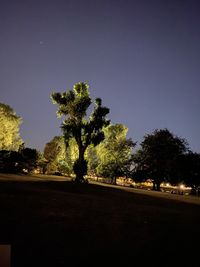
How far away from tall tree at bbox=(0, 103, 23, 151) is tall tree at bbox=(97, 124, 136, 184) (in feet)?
61.5

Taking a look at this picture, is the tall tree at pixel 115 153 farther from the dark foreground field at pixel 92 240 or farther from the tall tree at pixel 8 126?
the dark foreground field at pixel 92 240

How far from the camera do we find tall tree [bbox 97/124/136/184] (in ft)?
221

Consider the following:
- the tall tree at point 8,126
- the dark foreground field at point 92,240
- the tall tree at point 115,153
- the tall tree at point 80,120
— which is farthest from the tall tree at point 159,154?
the dark foreground field at point 92,240

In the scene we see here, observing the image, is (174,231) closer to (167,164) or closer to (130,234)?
(130,234)

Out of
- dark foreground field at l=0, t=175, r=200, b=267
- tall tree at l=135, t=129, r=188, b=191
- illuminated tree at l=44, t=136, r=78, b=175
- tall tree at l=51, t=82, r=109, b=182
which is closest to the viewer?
dark foreground field at l=0, t=175, r=200, b=267

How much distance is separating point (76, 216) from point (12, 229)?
4.00 meters

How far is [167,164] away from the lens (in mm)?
55719

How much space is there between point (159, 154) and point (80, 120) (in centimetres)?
2192

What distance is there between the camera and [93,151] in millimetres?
75875

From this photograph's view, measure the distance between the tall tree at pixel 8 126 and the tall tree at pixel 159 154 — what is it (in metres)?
27.5

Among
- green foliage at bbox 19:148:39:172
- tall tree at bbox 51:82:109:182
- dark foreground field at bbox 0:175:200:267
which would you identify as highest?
tall tree at bbox 51:82:109:182

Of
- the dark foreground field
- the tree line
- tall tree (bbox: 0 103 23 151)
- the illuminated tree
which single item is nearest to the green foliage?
the tree line

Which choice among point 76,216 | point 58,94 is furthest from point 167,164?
point 76,216

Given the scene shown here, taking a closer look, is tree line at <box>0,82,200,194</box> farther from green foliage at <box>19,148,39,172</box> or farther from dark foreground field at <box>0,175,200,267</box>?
dark foreground field at <box>0,175,200,267</box>
